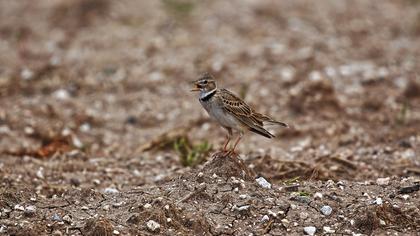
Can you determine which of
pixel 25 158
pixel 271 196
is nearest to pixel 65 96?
pixel 25 158

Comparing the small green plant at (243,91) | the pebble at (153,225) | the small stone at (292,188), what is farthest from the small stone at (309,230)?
the small green plant at (243,91)

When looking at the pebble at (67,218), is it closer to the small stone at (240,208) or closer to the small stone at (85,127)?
the small stone at (240,208)

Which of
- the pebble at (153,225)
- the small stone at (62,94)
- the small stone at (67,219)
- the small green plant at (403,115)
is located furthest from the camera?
the small stone at (62,94)

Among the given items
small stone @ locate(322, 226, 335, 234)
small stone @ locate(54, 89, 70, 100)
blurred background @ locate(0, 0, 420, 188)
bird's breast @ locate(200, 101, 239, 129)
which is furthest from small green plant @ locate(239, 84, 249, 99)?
small stone @ locate(322, 226, 335, 234)

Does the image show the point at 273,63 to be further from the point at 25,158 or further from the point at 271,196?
the point at 271,196

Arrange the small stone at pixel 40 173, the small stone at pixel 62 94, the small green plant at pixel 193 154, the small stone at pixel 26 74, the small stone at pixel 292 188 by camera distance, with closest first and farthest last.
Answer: the small stone at pixel 292 188, the small stone at pixel 40 173, the small green plant at pixel 193 154, the small stone at pixel 62 94, the small stone at pixel 26 74

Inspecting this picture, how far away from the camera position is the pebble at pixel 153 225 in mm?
6043

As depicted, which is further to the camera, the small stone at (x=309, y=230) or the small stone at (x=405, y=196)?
the small stone at (x=405, y=196)

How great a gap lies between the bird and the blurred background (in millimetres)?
658

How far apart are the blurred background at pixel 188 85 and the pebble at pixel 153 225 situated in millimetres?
1953

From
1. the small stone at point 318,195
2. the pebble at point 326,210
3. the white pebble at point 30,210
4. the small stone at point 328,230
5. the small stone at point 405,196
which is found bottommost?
the white pebble at point 30,210

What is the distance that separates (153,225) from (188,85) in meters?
5.61

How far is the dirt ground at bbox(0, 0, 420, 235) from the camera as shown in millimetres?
6324

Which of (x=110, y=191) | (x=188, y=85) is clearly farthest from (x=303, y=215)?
(x=188, y=85)
